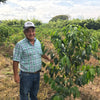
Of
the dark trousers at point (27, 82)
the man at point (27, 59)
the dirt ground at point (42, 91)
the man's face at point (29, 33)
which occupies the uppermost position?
the man's face at point (29, 33)

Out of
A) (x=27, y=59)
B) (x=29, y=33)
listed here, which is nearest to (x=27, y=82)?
(x=27, y=59)

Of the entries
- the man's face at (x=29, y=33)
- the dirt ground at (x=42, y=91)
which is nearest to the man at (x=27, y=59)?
the man's face at (x=29, y=33)

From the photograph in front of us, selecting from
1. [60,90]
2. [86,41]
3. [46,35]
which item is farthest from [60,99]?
[46,35]

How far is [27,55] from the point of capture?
7.06ft

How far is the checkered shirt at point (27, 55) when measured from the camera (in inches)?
82.9

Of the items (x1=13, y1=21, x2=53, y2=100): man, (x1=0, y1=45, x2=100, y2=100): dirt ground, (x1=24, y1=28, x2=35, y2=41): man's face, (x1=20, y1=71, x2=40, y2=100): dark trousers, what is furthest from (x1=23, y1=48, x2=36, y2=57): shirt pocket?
(x1=0, y1=45, x2=100, y2=100): dirt ground

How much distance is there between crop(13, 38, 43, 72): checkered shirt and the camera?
211 centimetres

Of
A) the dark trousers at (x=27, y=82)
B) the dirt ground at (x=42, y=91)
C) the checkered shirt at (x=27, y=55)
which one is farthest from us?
the dirt ground at (x=42, y=91)

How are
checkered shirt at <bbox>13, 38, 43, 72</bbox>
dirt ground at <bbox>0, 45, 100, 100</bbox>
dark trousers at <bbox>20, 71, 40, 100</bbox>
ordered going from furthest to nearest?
1. dirt ground at <bbox>0, 45, 100, 100</bbox>
2. dark trousers at <bbox>20, 71, 40, 100</bbox>
3. checkered shirt at <bbox>13, 38, 43, 72</bbox>

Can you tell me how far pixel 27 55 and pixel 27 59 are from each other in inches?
2.8

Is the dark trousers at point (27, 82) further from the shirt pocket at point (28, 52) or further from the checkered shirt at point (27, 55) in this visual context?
the shirt pocket at point (28, 52)

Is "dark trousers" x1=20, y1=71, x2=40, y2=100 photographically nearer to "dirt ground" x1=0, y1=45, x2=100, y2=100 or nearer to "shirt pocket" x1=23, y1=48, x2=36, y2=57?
"shirt pocket" x1=23, y1=48, x2=36, y2=57

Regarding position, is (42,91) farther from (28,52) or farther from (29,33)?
(29,33)

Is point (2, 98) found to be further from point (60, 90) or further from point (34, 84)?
point (60, 90)
